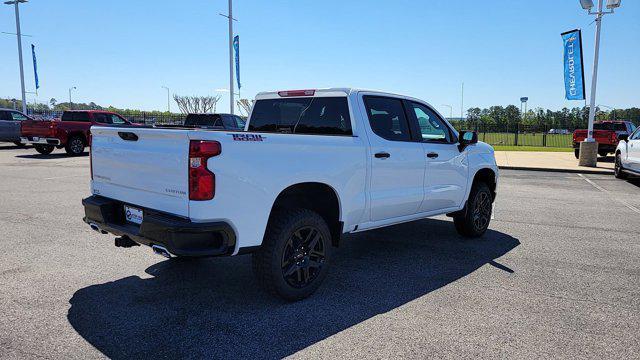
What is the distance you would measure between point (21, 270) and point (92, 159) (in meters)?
1.46

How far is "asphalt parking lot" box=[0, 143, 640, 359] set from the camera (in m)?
3.22

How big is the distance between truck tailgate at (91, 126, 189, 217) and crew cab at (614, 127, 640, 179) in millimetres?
12655

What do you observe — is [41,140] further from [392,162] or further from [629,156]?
[629,156]

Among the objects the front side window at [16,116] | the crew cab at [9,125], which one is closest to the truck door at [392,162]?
the crew cab at [9,125]

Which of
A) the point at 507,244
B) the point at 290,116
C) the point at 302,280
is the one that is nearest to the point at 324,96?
the point at 290,116

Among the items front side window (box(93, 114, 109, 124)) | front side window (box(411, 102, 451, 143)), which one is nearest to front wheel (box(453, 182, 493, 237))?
front side window (box(411, 102, 451, 143))

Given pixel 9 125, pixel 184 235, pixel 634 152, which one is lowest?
pixel 184 235

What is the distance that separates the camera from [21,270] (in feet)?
15.4

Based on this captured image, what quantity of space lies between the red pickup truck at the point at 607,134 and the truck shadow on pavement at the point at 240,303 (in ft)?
53.7

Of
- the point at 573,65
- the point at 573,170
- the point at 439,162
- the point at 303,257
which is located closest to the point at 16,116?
the point at 439,162

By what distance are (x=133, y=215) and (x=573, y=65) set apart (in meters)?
18.4

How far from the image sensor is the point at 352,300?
4.10 meters

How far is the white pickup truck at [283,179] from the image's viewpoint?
3.35 metres

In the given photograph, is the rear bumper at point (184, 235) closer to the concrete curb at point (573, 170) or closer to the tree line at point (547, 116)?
the concrete curb at point (573, 170)
